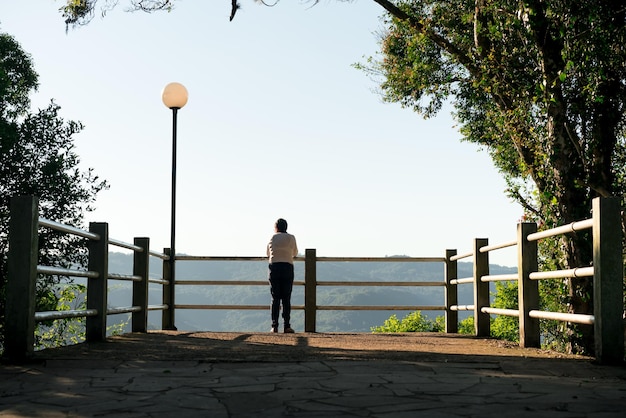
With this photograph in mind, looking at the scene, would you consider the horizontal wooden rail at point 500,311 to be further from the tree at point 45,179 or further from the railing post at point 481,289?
the tree at point 45,179

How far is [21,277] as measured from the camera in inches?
225

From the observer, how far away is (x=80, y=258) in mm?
20484

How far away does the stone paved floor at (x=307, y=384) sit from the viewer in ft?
12.3

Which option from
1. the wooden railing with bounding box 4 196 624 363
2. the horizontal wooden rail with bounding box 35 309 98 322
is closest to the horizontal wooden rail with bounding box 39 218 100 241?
the wooden railing with bounding box 4 196 624 363

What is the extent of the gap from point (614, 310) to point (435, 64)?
10.2 m

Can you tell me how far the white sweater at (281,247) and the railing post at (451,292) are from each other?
2.36 m

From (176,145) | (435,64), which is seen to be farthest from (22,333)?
(435,64)

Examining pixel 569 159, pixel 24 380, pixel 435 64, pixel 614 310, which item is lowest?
pixel 24 380

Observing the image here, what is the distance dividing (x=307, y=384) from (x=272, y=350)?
245 centimetres

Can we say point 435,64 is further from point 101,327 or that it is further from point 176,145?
point 101,327

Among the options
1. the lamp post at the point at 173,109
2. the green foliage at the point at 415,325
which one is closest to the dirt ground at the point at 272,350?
the lamp post at the point at 173,109

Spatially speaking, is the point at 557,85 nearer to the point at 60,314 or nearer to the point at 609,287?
the point at 609,287

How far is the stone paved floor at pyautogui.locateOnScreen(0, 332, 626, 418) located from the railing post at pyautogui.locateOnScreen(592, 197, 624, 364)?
0.18m

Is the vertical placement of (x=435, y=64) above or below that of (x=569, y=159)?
above
